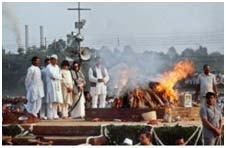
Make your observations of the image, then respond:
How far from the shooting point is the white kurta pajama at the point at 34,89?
19.9 ft

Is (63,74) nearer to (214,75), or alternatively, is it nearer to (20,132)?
(20,132)

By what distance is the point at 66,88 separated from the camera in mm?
6137

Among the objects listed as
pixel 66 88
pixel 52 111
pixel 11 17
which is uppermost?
pixel 11 17

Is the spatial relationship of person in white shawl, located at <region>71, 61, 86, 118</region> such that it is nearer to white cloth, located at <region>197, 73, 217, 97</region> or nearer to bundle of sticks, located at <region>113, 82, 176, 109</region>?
bundle of sticks, located at <region>113, 82, 176, 109</region>

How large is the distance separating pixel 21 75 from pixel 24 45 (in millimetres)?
266

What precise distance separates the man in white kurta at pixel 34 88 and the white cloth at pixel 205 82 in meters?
1.41

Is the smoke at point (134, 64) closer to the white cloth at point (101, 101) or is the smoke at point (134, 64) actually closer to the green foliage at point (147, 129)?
the white cloth at point (101, 101)

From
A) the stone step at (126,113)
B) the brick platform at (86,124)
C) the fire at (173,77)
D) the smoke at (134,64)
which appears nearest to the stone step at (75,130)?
the brick platform at (86,124)

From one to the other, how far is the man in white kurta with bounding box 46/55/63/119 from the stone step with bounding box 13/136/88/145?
20 cm

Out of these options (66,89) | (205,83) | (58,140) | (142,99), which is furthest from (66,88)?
(205,83)

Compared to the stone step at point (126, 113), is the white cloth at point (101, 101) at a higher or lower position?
higher

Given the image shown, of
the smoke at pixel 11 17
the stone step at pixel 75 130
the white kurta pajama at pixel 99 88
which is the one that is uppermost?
the smoke at pixel 11 17

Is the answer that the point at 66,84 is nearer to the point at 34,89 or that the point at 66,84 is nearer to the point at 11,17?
the point at 34,89

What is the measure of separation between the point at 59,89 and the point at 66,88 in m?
0.06
